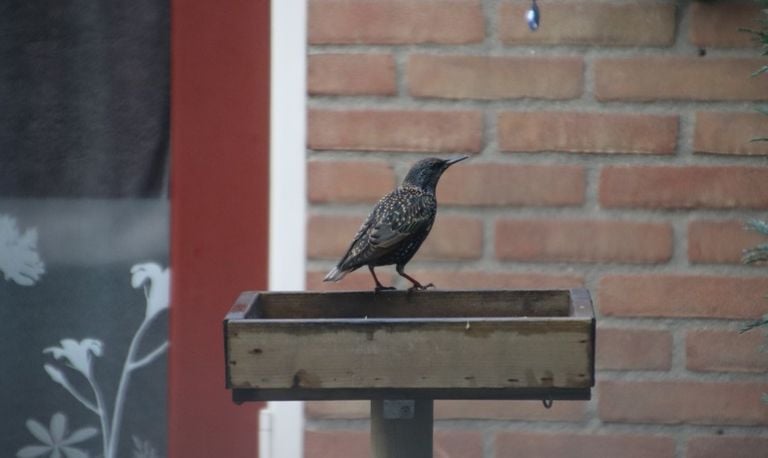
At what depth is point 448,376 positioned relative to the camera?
169cm

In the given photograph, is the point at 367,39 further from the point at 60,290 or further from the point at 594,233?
the point at 60,290

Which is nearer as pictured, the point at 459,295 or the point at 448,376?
the point at 448,376

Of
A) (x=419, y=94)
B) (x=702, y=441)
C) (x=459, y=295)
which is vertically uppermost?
(x=419, y=94)

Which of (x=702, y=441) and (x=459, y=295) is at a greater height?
(x=459, y=295)

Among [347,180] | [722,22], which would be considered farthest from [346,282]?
[722,22]

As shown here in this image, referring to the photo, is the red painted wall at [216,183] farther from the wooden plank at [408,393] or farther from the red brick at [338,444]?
the wooden plank at [408,393]

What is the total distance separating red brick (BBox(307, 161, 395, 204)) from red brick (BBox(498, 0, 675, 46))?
34 centimetres

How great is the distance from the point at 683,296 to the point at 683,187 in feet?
0.65

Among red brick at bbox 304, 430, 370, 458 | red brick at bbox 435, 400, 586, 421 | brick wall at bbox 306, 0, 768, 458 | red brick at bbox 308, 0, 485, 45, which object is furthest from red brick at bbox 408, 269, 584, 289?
red brick at bbox 308, 0, 485, 45

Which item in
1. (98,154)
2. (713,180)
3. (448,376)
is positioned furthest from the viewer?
(98,154)

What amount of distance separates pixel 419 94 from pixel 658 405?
0.72m

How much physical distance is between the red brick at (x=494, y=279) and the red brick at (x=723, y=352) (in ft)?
0.77

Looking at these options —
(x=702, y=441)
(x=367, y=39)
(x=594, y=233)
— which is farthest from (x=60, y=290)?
(x=702, y=441)

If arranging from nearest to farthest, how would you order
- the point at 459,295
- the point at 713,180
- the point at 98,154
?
the point at 459,295 → the point at 713,180 → the point at 98,154
